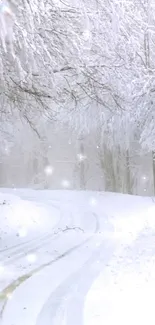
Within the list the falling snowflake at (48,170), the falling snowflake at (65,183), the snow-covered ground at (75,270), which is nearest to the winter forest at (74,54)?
the snow-covered ground at (75,270)

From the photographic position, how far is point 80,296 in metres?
7.50

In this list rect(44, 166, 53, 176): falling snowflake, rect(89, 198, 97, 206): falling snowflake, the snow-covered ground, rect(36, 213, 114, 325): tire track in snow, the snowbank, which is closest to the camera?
rect(36, 213, 114, 325): tire track in snow

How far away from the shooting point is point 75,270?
9602mm

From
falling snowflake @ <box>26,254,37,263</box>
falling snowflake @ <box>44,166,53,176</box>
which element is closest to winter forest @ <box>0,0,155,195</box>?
falling snowflake @ <box>26,254,37,263</box>

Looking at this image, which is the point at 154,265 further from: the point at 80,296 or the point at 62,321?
the point at 62,321

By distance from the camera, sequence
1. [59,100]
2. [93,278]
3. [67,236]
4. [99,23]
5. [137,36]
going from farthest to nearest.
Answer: [67,236]
[59,100]
[137,36]
[99,23]
[93,278]

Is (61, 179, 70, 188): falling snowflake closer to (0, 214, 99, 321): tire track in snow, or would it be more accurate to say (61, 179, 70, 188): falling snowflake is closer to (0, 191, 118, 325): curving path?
(0, 191, 118, 325): curving path

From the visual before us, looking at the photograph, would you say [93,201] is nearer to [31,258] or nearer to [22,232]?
[22,232]

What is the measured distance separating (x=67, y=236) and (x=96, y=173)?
3910 cm

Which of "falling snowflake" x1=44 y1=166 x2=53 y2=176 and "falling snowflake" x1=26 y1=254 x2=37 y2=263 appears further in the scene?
"falling snowflake" x1=44 y1=166 x2=53 y2=176

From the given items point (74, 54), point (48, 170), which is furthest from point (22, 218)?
point (48, 170)

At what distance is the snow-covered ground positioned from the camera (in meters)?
6.62

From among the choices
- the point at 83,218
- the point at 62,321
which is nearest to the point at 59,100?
the point at 62,321

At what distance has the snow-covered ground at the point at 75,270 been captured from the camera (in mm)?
6625
